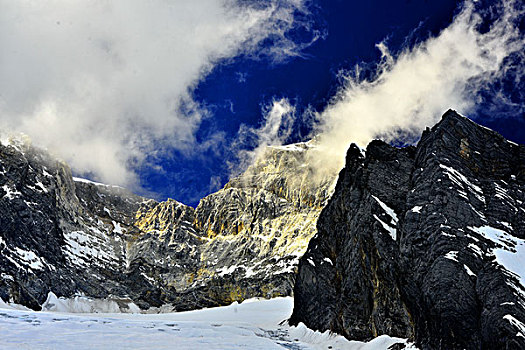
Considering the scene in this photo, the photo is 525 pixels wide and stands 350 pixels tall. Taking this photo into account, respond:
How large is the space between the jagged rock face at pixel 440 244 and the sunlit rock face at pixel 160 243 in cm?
11227

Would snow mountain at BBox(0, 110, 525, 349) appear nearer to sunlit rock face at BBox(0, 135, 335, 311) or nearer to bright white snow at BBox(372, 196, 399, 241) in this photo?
bright white snow at BBox(372, 196, 399, 241)

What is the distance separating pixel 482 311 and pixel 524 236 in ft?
18.8

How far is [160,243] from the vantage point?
18762 cm

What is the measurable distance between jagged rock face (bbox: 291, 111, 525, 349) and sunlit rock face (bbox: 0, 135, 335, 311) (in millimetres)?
112267

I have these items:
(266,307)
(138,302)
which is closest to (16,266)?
(138,302)

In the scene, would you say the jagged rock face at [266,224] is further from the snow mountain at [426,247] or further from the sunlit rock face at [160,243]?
the snow mountain at [426,247]

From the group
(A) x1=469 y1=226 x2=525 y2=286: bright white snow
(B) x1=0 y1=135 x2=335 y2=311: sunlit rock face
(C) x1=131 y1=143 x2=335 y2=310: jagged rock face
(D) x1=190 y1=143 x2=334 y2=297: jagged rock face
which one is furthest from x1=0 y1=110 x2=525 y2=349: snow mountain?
(D) x1=190 y1=143 x2=334 y2=297: jagged rock face

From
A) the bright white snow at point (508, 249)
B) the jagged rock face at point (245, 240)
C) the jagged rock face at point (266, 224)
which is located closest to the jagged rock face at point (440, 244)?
the bright white snow at point (508, 249)

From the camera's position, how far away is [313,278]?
46.5 meters

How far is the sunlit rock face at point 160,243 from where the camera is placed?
140 metres

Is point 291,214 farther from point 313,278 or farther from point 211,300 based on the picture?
point 313,278

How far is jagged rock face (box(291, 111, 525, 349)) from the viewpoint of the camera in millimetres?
17781

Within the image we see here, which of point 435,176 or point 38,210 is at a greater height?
point 38,210

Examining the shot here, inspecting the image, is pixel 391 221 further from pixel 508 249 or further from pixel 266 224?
pixel 266 224
